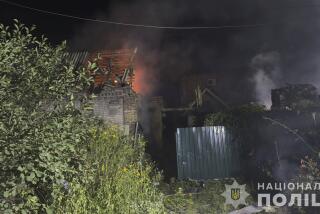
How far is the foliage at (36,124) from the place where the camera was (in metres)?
3.30

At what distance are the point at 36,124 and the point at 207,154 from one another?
8.93 meters

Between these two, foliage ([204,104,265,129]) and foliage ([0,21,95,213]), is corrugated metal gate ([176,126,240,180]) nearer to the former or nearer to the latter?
foliage ([204,104,265,129])

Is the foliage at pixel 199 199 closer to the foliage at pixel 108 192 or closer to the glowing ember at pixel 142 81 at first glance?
the foliage at pixel 108 192

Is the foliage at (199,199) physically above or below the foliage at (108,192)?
below

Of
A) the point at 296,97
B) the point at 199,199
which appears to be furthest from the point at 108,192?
the point at 296,97

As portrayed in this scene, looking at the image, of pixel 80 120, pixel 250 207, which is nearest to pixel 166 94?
pixel 250 207

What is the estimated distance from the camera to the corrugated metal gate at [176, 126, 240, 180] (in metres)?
11.9

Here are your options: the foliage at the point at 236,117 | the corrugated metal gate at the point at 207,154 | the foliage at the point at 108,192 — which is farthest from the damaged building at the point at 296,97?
the foliage at the point at 108,192

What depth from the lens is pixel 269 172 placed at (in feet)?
33.7

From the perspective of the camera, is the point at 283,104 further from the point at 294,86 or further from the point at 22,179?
the point at 22,179

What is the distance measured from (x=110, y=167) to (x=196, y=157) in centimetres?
698
